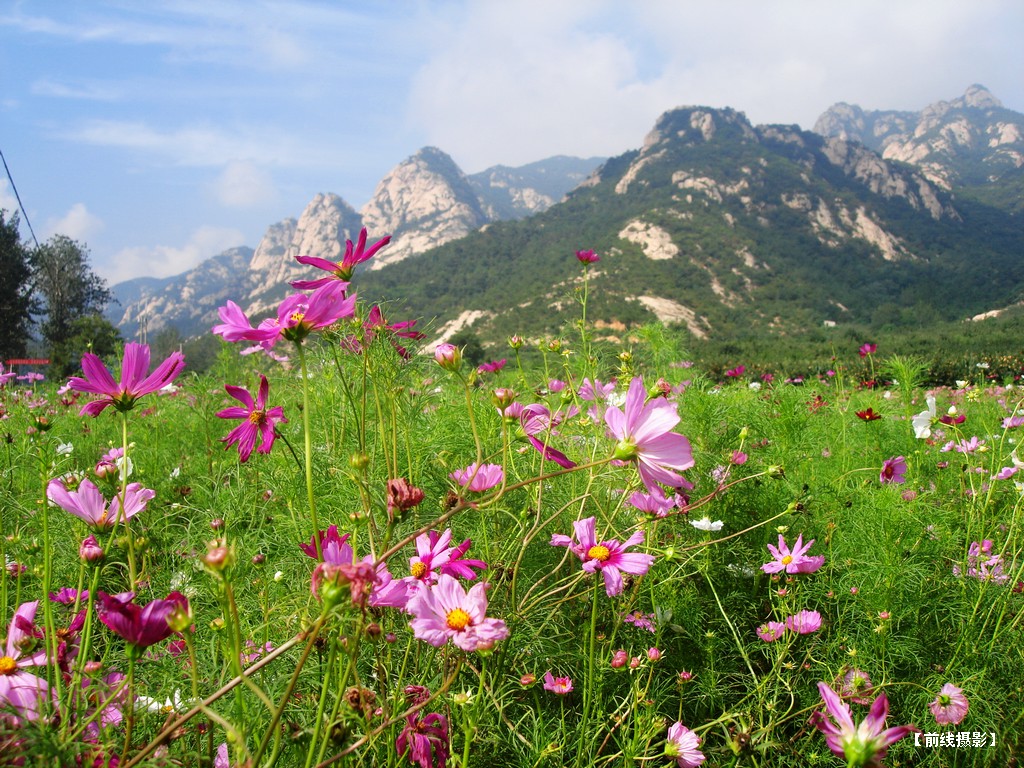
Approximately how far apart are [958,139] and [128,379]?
15377cm

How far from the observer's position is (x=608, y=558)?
0.90 m

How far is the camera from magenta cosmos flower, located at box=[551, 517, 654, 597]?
868 millimetres

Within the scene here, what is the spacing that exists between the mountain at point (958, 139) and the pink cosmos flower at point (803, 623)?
296 ft

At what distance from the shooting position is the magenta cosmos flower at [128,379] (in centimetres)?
74

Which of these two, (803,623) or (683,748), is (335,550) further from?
(803,623)

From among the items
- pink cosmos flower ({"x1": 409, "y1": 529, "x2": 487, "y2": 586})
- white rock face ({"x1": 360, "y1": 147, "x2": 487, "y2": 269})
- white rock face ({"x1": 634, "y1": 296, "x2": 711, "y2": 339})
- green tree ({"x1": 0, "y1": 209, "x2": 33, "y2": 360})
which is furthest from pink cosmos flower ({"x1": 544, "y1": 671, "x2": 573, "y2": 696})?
white rock face ({"x1": 360, "y1": 147, "x2": 487, "y2": 269})

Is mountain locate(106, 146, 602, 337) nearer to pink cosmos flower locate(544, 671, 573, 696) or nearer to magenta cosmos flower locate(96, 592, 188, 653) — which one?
pink cosmos flower locate(544, 671, 573, 696)

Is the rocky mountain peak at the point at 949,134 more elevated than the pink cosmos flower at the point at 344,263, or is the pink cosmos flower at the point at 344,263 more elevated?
the rocky mountain peak at the point at 949,134

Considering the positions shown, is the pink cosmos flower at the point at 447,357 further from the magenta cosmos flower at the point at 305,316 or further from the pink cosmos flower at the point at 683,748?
the pink cosmos flower at the point at 683,748

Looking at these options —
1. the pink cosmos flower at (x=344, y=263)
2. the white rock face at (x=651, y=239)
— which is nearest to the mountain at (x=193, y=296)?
the white rock face at (x=651, y=239)

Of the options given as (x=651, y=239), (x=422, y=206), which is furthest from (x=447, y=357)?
(x=422, y=206)

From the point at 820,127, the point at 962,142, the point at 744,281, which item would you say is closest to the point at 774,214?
the point at 744,281

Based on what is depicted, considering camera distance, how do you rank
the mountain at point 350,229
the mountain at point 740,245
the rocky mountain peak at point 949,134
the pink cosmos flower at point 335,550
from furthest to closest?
the mountain at point 350,229 → the rocky mountain peak at point 949,134 → the mountain at point 740,245 → the pink cosmos flower at point 335,550

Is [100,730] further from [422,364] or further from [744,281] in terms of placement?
[744,281]
